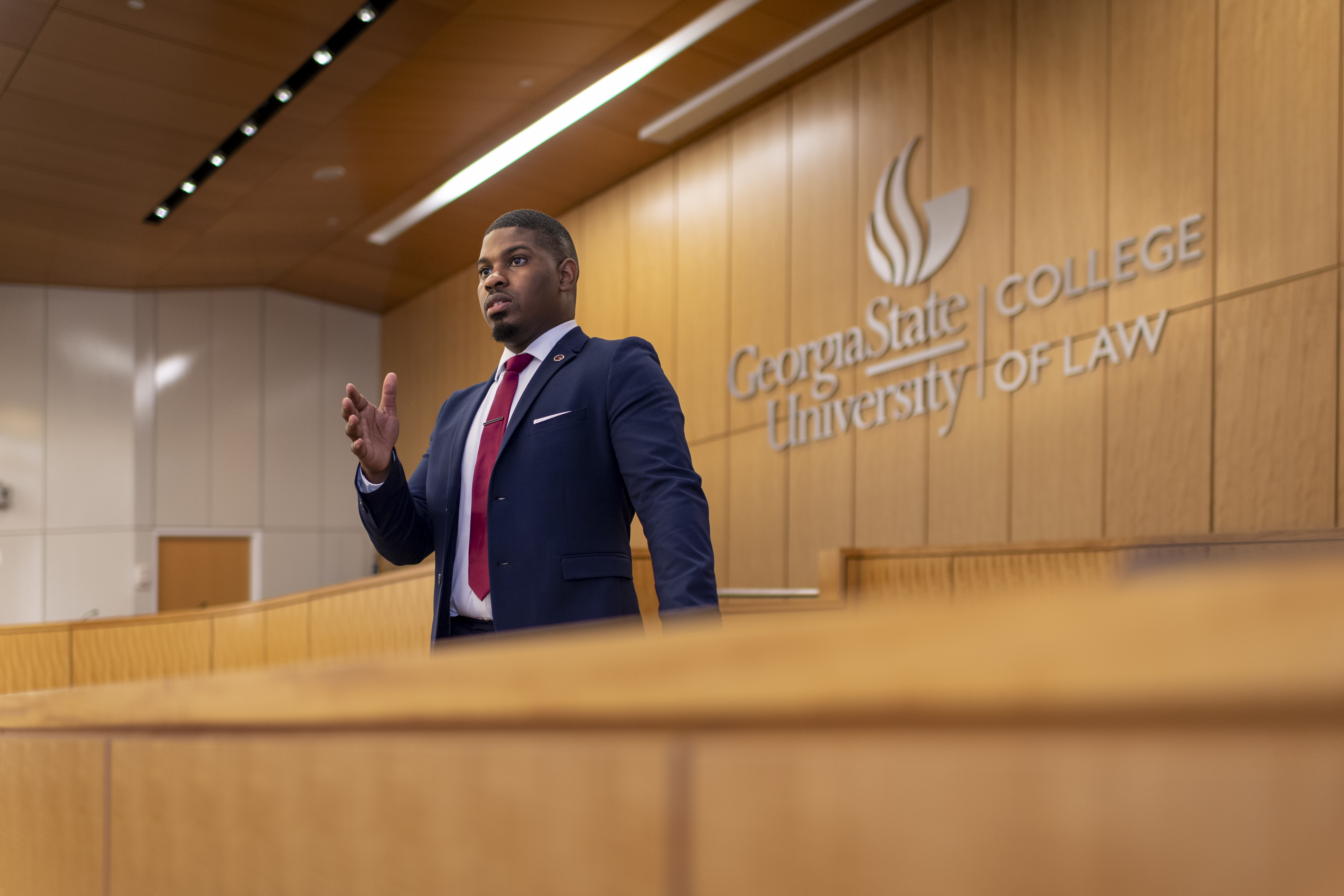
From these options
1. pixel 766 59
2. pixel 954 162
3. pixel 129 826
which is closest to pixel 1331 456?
pixel 954 162

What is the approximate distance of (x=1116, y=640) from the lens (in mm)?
260

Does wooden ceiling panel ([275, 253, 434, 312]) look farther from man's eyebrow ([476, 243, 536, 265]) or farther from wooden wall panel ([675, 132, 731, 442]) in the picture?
man's eyebrow ([476, 243, 536, 265])

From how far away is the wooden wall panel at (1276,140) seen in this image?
467 cm

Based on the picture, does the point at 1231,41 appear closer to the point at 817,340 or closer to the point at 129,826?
the point at 817,340

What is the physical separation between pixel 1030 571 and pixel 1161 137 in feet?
7.25

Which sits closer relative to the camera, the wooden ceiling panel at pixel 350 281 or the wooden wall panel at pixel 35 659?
the wooden wall panel at pixel 35 659

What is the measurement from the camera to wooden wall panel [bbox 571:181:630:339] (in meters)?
8.70

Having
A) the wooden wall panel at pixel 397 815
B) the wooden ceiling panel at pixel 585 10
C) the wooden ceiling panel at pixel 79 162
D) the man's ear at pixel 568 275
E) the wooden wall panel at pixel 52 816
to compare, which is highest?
the wooden ceiling panel at pixel 585 10

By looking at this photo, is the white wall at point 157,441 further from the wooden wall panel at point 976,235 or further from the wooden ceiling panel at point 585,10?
the wooden wall panel at point 976,235

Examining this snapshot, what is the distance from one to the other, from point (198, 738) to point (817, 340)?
6485 mm

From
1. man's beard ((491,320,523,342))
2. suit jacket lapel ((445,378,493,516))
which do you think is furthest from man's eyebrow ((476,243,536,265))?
suit jacket lapel ((445,378,493,516))

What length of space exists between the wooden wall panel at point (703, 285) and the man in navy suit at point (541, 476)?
18.9ft

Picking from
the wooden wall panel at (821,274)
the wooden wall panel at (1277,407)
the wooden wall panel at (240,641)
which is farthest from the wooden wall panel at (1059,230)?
the wooden wall panel at (240,641)

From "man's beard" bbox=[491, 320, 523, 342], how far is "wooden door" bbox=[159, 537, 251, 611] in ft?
34.2
